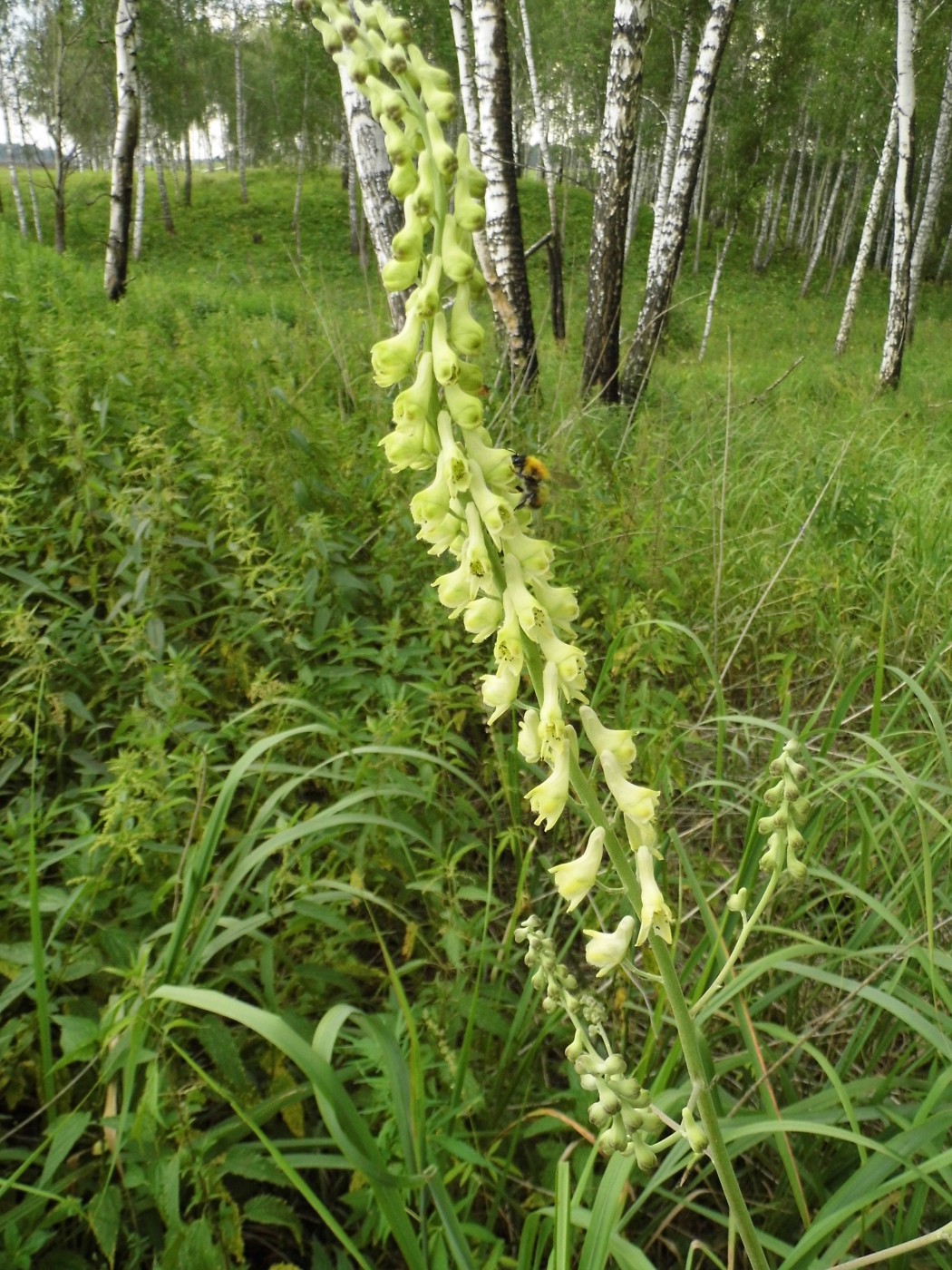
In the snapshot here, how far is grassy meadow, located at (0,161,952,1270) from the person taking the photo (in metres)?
1.63

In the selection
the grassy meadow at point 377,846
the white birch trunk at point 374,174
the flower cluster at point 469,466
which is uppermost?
the white birch trunk at point 374,174

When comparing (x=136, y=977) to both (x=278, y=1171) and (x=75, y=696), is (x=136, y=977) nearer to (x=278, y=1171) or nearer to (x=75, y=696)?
(x=278, y=1171)

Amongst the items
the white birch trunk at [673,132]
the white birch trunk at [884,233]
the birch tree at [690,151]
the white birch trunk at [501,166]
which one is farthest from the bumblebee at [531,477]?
the white birch trunk at [884,233]

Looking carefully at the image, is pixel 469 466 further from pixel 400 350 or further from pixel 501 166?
pixel 501 166

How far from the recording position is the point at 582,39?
21.8 meters

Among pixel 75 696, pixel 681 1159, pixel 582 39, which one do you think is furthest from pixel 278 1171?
pixel 582 39

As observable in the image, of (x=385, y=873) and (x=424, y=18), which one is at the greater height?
(x=424, y=18)

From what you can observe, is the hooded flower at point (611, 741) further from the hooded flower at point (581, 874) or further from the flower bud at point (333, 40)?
the flower bud at point (333, 40)

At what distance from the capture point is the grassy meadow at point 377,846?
1635mm

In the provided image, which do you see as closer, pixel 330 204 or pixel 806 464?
pixel 806 464

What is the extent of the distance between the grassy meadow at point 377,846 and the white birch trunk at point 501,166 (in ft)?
8.45

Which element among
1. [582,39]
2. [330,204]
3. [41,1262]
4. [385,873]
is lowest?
[41,1262]

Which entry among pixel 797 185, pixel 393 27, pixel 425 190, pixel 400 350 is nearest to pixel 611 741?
pixel 400 350

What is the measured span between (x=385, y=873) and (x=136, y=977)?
833 millimetres
